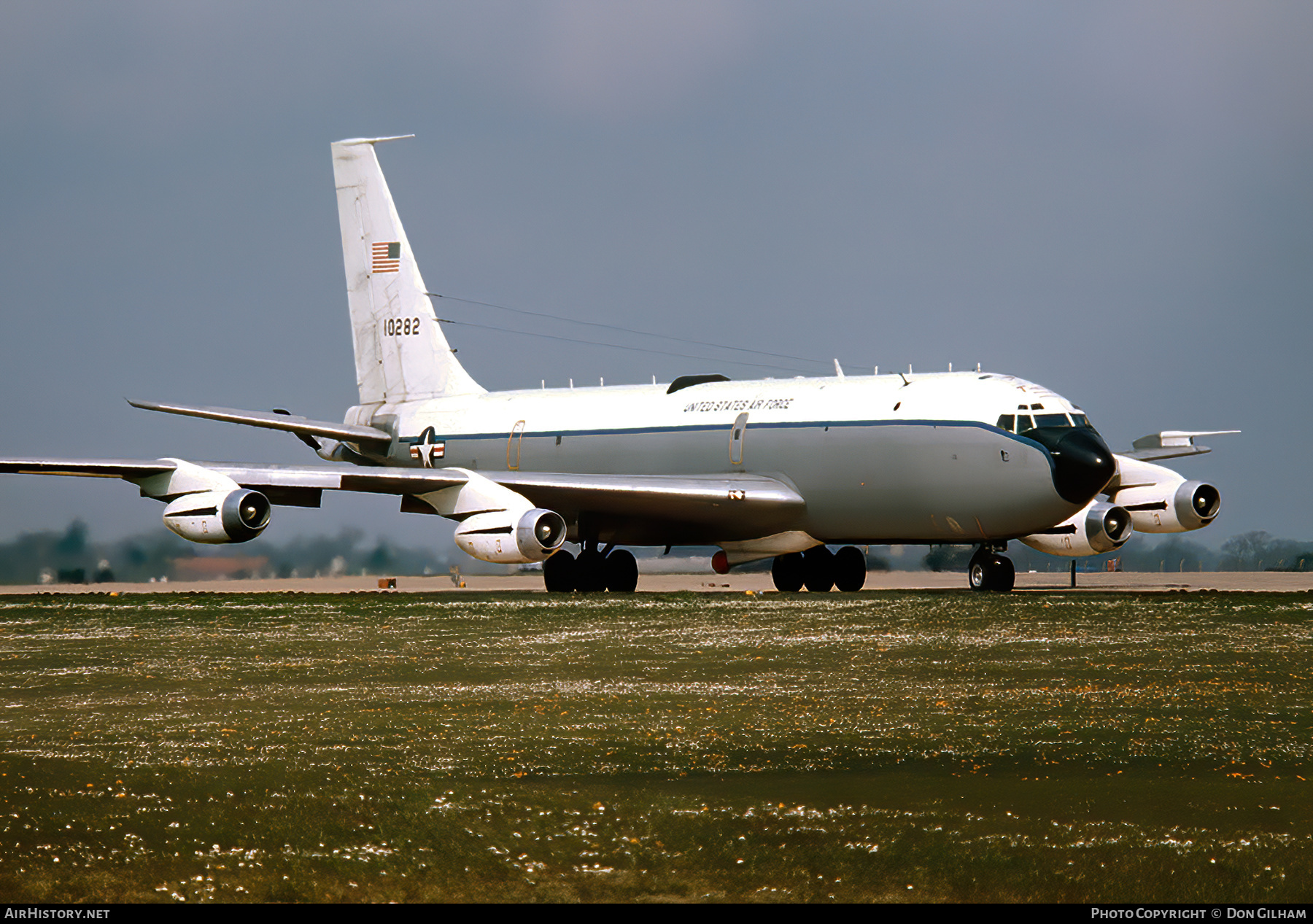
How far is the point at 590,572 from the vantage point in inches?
1325

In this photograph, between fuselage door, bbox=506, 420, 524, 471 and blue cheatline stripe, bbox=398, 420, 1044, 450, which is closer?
blue cheatline stripe, bbox=398, 420, 1044, 450

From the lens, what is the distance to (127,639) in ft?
63.8

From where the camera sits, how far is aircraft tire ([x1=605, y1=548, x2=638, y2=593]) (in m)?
34.3

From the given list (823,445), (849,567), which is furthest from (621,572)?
(823,445)

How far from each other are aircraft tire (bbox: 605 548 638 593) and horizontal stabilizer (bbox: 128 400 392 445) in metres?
8.57

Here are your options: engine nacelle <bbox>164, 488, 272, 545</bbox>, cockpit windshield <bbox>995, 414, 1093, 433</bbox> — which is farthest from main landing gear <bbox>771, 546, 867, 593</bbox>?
engine nacelle <bbox>164, 488, 272, 545</bbox>

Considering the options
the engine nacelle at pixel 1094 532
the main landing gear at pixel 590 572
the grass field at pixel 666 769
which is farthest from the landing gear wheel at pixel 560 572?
the grass field at pixel 666 769

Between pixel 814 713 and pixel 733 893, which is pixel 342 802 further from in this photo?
pixel 814 713

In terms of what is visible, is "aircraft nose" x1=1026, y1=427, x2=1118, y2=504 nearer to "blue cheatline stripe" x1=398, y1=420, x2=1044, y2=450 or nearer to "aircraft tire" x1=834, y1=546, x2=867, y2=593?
"blue cheatline stripe" x1=398, y1=420, x2=1044, y2=450

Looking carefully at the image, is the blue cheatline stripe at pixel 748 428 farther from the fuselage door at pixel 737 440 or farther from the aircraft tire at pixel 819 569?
the aircraft tire at pixel 819 569

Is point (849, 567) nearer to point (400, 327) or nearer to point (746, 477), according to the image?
point (746, 477)

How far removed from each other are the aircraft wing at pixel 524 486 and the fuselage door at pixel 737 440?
37cm

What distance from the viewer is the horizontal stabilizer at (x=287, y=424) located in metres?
33.9

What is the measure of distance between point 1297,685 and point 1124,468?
2072cm
